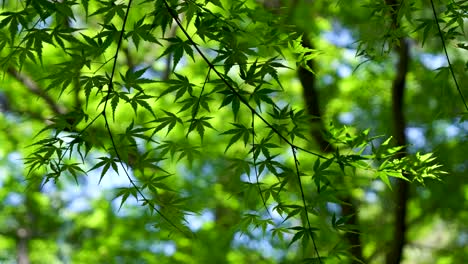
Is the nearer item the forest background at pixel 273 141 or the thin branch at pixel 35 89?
the forest background at pixel 273 141

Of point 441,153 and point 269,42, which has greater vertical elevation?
point 269,42

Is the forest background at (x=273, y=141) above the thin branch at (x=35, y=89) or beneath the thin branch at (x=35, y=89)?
beneath

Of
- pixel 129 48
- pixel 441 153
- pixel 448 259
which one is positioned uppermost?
pixel 129 48

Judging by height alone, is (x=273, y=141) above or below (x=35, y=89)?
below

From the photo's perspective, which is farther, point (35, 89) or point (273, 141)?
point (35, 89)

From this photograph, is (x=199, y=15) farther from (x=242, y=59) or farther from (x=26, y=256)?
A: (x=26, y=256)

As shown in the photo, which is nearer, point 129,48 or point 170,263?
point 170,263

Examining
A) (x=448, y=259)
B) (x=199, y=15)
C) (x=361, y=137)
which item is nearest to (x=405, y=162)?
(x=361, y=137)

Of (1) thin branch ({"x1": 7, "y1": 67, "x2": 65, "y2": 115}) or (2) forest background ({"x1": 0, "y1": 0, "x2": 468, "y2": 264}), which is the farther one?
(1) thin branch ({"x1": 7, "y1": 67, "x2": 65, "y2": 115})

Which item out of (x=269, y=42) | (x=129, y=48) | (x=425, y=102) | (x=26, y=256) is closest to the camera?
(x=269, y=42)

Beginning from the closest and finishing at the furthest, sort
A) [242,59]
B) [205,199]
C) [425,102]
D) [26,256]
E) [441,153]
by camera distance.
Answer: [242,59]
[441,153]
[425,102]
[205,199]
[26,256]

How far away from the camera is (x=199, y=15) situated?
1467 mm

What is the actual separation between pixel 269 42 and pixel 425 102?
3106 mm

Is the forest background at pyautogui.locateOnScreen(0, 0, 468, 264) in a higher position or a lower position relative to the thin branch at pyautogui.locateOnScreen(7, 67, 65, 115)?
lower
